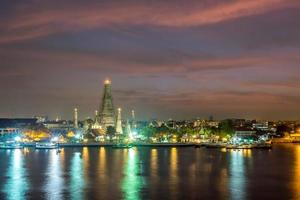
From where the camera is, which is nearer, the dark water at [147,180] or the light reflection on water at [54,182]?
the light reflection on water at [54,182]

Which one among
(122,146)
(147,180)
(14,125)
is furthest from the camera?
(14,125)

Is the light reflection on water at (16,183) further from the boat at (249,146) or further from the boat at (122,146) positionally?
the boat at (249,146)

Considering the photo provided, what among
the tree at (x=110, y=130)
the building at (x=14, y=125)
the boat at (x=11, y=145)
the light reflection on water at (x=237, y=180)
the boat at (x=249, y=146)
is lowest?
the light reflection on water at (x=237, y=180)

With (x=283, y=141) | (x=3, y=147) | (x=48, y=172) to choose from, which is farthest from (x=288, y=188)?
(x=283, y=141)

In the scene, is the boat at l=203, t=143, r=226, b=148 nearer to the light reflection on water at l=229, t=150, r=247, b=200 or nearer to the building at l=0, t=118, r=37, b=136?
the building at l=0, t=118, r=37, b=136

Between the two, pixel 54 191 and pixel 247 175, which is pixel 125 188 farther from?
pixel 247 175

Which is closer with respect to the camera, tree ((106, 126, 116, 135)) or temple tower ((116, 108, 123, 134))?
tree ((106, 126, 116, 135))

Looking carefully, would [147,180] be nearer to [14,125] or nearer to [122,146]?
[122,146]

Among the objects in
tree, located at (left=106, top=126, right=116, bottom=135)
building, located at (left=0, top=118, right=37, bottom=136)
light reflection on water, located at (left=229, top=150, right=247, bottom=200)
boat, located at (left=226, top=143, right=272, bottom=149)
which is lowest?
light reflection on water, located at (left=229, top=150, right=247, bottom=200)

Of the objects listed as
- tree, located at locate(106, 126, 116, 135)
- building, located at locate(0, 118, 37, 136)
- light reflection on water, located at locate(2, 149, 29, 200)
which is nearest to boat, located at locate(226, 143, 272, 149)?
tree, located at locate(106, 126, 116, 135)

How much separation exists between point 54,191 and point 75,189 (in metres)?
0.82

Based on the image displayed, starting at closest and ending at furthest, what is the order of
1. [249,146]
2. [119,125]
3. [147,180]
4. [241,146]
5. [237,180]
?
[147,180] < [237,180] < [241,146] < [249,146] < [119,125]

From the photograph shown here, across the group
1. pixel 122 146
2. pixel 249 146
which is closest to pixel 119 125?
pixel 122 146

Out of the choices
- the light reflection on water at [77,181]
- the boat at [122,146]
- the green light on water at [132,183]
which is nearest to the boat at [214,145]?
the boat at [122,146]
